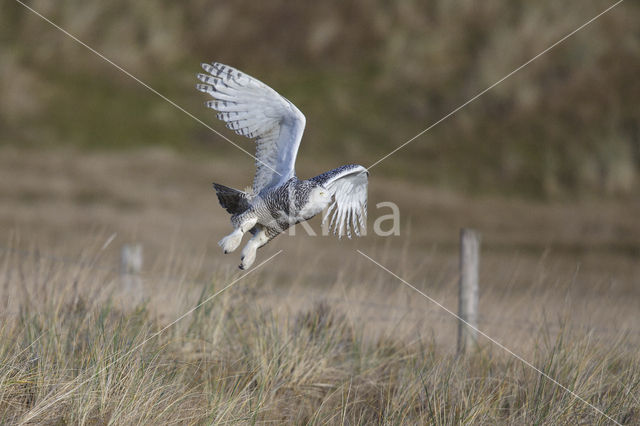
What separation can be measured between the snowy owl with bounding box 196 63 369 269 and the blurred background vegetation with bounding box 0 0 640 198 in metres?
8.88

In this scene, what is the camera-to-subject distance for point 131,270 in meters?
5.27

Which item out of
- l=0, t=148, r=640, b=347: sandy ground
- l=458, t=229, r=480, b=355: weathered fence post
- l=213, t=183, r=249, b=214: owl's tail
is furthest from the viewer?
l=0, t=148, r=640, b=347: sandy ground

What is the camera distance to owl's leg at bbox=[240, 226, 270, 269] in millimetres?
2352

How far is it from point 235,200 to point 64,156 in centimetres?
1066

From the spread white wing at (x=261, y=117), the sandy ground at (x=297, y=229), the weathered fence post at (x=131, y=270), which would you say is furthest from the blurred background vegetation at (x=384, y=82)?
the spread white wing at (x=261, y=117)

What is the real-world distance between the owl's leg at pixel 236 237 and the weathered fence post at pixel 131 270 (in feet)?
8.61

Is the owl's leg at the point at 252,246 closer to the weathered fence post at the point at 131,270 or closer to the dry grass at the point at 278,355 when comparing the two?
the dry grass at the point at 278,355

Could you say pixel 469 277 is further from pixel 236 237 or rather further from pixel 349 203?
pixel 236 237

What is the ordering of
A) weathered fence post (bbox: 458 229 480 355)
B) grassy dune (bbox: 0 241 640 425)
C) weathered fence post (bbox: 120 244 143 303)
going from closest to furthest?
grassy dune (bbox: 0 241 640 425)
weathered fence post (bbox: 458 229 480 355)
weathered fence post (bbox: 120 244 143 303)

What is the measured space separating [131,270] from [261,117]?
2785 millimetres

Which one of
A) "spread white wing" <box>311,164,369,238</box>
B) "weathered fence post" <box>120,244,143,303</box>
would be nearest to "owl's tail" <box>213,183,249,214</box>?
"spread white wing" <box>311,164,369,238</box>

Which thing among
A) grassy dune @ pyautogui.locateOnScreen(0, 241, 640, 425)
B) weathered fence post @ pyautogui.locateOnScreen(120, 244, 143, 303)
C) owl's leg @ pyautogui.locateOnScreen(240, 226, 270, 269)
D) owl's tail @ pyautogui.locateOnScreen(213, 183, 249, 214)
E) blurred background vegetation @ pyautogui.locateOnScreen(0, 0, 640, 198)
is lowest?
grassy dune @ pyautogui.locateOnScreen(0, 241, 640, 425)

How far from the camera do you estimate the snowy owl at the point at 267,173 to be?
7.97 feet

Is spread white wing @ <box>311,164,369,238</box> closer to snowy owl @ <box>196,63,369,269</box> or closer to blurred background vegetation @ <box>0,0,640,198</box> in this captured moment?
snowy owl @ <box>196,63,369,269</box>
